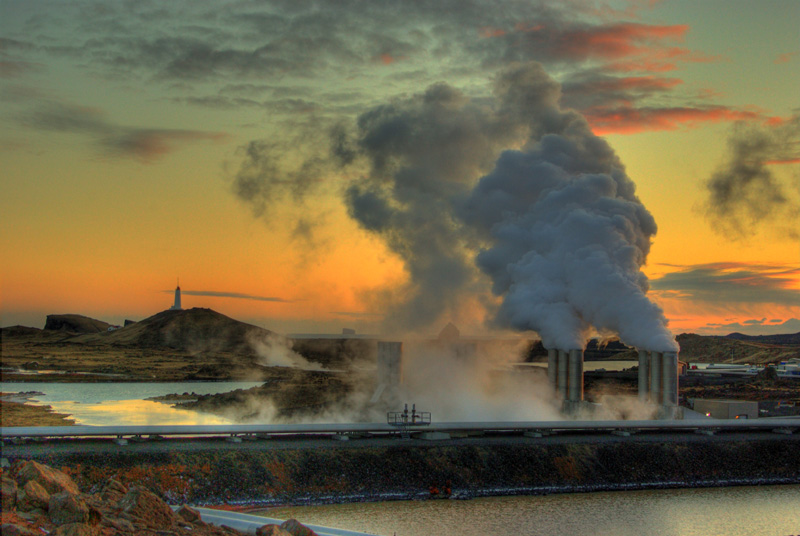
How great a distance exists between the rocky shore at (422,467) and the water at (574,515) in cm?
171

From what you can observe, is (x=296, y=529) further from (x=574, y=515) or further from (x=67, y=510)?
(x=574, y=515)

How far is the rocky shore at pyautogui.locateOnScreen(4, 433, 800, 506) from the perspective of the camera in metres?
40.6

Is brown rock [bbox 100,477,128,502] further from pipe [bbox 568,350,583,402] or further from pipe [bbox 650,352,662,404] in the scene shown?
pipe [bbox 568,350,583,402]

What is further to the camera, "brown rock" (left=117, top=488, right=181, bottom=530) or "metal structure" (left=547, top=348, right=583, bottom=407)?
"metal structure" (left=547, top=348, right=583, bottom=407)

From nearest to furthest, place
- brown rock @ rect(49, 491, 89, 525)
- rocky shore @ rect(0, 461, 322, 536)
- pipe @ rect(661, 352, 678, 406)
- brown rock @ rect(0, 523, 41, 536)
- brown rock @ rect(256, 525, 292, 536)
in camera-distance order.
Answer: brown rock @ rect(0, 523, 41, 536) → rocky shore @ rect(0, 461, 322, 536) → brown rock @ rect(49, 491, 89, 525) → brown rock @ rect(256, 525, 292, 536) → pipe @ rect(661, 352, 678, 406)

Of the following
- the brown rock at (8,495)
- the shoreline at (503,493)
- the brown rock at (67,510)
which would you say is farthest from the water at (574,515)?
the brown rock at (8,495)

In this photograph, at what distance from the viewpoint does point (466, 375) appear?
8288 cm

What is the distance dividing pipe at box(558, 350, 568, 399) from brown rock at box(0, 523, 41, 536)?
2121 inches

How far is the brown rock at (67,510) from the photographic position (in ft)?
69.8

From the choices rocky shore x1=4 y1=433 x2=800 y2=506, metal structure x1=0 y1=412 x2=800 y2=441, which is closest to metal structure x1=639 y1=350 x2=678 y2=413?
metal structure x1=0 y1=412 x2=800 y2=441

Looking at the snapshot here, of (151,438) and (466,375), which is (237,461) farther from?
(466,375)

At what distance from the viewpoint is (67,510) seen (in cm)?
2144

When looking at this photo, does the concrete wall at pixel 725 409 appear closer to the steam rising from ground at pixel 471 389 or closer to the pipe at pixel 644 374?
the pipe at pixel 644 374

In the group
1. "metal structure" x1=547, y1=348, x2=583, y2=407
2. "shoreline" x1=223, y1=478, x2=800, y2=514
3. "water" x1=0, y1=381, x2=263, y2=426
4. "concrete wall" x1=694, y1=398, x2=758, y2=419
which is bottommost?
"shoreline" x1=223, y1=478, x2=800, y2=514
